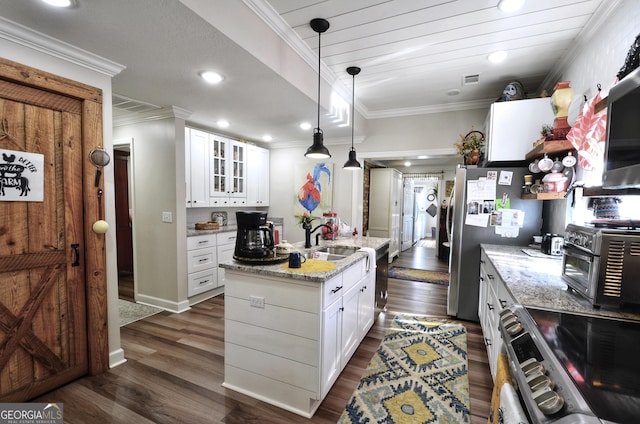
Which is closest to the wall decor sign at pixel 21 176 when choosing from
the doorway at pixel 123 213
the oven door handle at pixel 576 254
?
the doorway at pixel 123 213

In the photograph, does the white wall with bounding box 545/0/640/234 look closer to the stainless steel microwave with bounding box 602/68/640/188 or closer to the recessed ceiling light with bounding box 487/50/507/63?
the recessed ceiling light with bounding box 487/50/507/63

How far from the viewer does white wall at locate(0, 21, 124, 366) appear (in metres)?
1.66

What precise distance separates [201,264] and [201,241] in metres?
0.29

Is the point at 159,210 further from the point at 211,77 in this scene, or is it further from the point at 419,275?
the point at 419,275

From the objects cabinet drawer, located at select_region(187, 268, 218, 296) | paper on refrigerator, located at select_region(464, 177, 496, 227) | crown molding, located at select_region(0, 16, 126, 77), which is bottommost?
cabinet drawer, located at select_region(187, 268, 218, 296)

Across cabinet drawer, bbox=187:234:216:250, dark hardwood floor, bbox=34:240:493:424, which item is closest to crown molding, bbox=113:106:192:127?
cabinet drawer, bbox=187:234:216:250

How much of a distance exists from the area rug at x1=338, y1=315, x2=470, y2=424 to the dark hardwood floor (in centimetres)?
7

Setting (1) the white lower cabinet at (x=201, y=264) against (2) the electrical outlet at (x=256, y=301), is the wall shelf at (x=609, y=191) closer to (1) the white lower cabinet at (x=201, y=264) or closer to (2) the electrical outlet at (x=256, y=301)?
(2) the electrical outlet at (x=256, y=301)

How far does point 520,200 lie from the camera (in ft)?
9.04

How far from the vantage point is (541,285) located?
156cm

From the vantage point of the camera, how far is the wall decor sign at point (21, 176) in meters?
1.67

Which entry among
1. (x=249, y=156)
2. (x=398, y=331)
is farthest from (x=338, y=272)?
(x=249, y=156)

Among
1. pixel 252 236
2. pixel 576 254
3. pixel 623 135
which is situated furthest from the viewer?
pixel 252 236

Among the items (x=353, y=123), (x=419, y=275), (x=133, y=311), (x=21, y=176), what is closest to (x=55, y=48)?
(x=21, y=176)
